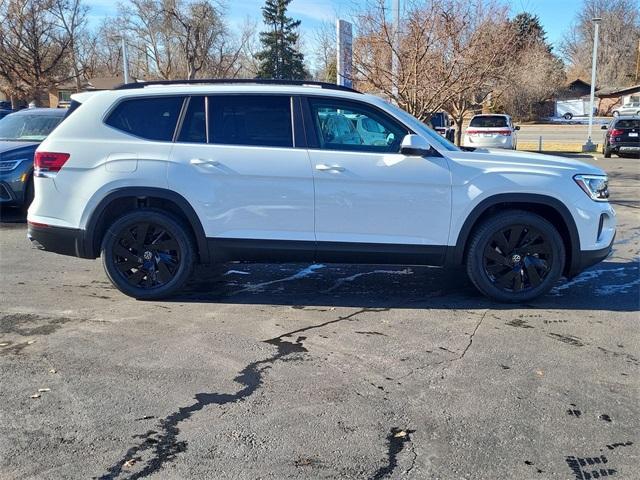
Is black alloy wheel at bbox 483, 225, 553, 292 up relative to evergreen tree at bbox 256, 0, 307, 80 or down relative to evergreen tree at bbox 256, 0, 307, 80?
down

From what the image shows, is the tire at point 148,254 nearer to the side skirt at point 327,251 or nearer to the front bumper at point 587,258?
the side skirt at point 327,251

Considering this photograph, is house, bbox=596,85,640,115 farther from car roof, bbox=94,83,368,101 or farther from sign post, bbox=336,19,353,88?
car roof, bbox=94,83,368,101

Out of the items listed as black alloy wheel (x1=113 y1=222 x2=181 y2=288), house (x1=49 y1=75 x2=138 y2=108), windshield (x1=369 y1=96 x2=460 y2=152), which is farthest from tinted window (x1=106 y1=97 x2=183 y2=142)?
house (x1=49 y1=75 x2=138 y2=108)

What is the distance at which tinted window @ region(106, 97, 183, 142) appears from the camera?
520cm

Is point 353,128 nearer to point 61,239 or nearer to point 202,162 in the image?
point 202,162

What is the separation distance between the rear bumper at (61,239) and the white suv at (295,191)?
0.5 inches

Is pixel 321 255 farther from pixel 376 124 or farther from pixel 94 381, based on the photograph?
pixel 94 381

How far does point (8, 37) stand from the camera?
32.3 m

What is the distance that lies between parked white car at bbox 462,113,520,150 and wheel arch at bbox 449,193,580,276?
16.9m

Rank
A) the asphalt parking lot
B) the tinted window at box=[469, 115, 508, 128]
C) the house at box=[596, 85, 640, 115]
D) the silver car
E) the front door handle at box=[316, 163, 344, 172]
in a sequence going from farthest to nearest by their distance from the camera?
the house at box=[596, 85, 640, 115]
the silver car
the tinted window at box=[469, 115, 508, 128]
the front door handle at box=[316, 163, 344, 172]
the asphalt parking lot

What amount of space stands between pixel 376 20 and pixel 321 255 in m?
7.02

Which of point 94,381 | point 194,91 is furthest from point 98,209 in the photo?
point 94,381

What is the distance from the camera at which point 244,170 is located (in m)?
5.04

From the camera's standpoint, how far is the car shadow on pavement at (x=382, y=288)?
5.35 metres
